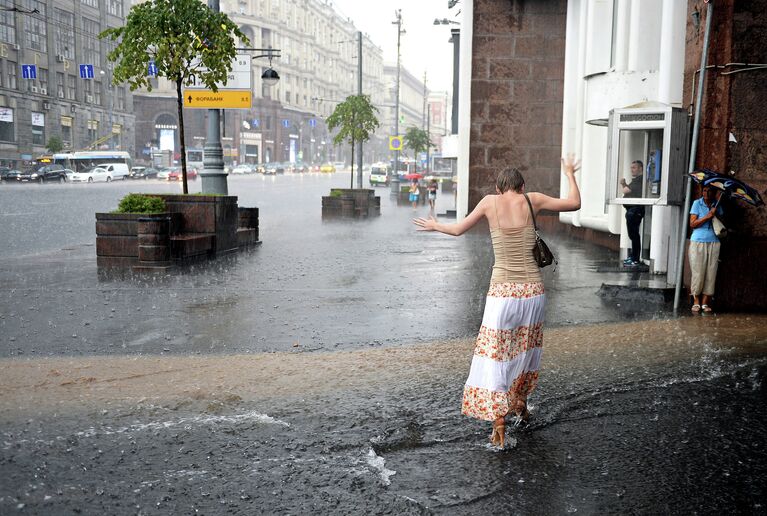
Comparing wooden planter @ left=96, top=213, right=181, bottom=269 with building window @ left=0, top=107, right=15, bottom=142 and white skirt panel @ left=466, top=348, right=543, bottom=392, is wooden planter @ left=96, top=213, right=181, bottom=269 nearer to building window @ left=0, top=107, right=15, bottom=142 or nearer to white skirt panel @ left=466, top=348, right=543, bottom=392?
white skirt panel @ left=466, top=348, right=543, bottom=392

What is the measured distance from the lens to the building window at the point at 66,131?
75.9m

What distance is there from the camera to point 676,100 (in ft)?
41.6

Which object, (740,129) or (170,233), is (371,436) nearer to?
(740,129)

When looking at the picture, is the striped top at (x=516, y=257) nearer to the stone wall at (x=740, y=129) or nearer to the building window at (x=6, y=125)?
the stone wall at (x=740, y=129)

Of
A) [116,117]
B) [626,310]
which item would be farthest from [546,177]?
[116,117]

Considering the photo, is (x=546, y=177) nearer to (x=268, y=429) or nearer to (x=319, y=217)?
(x=319, y=217)

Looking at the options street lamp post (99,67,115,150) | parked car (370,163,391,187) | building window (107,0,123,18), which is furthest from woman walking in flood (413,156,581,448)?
→ building window (107,0,123,18)

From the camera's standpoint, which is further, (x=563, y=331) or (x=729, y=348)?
(x=563, y=331)

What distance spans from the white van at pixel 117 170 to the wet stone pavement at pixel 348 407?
61.4 m

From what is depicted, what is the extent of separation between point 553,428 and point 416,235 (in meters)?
16.9

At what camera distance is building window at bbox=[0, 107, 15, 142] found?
65875 millimetres

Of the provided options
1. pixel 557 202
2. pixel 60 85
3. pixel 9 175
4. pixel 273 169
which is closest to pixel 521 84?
pixel 557 202

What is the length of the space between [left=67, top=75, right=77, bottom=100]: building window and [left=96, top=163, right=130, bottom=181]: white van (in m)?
8.54

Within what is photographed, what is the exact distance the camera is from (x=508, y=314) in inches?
214
